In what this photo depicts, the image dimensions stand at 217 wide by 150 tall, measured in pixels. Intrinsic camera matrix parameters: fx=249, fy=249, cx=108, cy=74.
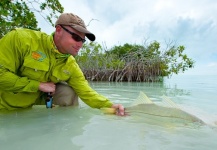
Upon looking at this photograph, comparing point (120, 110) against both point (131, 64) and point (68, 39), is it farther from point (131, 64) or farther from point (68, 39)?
point (131, 64)

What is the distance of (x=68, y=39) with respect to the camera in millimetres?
3014

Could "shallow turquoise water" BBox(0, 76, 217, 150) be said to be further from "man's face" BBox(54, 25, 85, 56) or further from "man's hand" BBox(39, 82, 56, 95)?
"man's face" BBox(54, 25, 85, 56)

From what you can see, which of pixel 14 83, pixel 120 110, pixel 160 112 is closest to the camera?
pixel 14 83

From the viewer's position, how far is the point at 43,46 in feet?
10.4

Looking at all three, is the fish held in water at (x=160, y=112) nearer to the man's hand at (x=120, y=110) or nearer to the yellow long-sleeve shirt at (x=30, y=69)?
the man's hand at (x=120, y=110)

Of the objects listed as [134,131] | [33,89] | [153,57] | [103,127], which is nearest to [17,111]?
[33,89]

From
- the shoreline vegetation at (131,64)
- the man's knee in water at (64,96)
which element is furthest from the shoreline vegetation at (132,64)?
the man's knee in water at (64,96)

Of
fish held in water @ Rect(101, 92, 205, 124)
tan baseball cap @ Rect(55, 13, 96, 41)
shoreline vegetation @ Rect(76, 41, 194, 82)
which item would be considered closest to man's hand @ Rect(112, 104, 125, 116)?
fish held in water @ Rect(101, 92, 205, 124)

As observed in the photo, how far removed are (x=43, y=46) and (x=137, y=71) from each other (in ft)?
48.0

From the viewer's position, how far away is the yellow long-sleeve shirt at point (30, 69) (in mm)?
2887

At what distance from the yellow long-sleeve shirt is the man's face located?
12cm

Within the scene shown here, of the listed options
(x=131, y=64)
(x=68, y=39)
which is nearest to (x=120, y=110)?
(x=68, y=39)

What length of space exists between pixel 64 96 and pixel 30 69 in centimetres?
85

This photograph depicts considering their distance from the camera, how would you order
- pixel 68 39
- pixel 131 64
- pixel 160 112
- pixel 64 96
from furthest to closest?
pixel 131 64 → pixel 64 96 → pixel 160 112 → pixel 68 39
